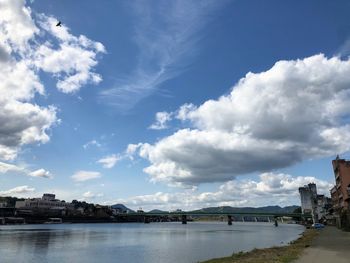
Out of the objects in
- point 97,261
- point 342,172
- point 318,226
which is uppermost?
point 342,172

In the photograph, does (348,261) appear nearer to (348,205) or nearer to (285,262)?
(285,262)

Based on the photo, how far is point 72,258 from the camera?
6100cm

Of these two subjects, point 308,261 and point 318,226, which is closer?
point 308,261

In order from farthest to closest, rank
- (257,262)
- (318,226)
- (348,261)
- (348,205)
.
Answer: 1. (318,226)
2. (348,205)
3. (257,262)
4. (348,261)

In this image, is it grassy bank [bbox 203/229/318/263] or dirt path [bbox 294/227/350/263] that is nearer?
dirt path [bbox 294/227/350/263]

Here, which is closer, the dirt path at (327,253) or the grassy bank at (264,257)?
the dirt path at (327,253)

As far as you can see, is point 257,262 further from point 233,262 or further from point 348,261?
point 348,261

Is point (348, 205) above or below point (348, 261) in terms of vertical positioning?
above

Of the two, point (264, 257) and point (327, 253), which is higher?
point (327, 253)

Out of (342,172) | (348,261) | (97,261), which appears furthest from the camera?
(342,172)

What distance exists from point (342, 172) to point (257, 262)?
→ 9430 cm

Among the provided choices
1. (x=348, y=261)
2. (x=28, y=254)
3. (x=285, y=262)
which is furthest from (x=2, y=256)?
(x=348, y=261)

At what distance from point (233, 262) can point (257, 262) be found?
10.3ft

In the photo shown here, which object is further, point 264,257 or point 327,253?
point 327,253
